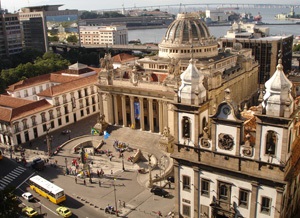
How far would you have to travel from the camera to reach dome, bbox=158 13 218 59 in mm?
89375

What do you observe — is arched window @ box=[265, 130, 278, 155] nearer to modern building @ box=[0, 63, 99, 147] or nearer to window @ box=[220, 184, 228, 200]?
window @ box=[220, 184, 228, 200]

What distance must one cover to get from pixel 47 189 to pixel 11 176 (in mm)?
12532

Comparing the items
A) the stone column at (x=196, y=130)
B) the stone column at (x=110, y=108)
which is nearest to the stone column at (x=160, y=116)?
the stone column at (x=110, y=108)

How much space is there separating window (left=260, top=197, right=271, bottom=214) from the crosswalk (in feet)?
143

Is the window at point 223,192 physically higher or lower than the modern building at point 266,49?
lower

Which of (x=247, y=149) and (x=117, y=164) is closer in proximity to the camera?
(x=247, y=149)

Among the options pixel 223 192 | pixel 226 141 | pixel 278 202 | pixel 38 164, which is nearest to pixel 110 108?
pixel 38 164

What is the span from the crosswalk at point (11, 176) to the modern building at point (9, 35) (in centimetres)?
10998

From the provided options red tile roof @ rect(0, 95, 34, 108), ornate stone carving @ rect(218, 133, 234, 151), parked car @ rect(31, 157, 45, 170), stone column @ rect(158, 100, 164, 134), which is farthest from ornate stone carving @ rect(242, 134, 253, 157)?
red tile roof @ rect(0, 95, 34, 108)

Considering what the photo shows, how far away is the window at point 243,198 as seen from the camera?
40.9 meters

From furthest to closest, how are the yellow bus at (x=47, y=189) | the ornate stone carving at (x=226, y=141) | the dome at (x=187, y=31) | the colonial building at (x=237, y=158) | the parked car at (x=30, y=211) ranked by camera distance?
the dome at (x=187, y=31) < the yellow bus at (x=47, y=189) < the parked car at (x=30, y=211) < the ornate stone carving at (x=226, y=141) < the colonial building at (x=237, y=158)

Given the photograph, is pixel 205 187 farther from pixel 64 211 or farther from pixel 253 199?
pixel 64 211

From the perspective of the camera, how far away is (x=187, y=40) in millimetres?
90188

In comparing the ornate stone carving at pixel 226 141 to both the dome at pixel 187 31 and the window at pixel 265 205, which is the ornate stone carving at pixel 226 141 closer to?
the window at pixel 265 205
